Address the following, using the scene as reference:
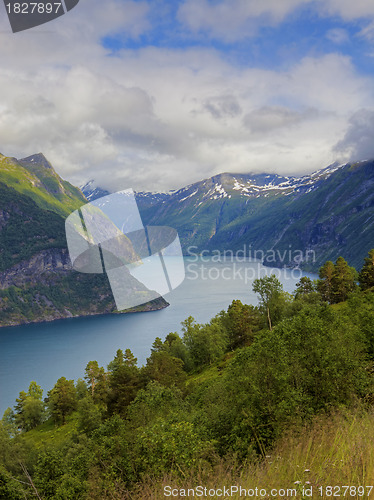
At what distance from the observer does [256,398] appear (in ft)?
43.7

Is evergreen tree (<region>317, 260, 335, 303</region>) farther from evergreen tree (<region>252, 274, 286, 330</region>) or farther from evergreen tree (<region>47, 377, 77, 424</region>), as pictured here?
evergreen tree (<region>47, 377, 77, 424</region>)

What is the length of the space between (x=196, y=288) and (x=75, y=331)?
214 feet

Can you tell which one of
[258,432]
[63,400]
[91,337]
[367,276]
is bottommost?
[63,400]

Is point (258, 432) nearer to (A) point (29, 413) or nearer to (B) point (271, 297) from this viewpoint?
(B) point (271, 297)

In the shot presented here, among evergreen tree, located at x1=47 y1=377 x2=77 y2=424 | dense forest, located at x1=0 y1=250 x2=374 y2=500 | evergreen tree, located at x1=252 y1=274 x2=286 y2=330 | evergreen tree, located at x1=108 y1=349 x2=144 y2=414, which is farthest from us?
evergreen tree, located at x1=252 y1=274 x2=286 y2=330

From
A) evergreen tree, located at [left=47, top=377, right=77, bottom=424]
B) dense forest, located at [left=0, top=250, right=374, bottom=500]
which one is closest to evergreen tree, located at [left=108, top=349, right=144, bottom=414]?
dense forest, located at [left=0, top=250, right=374, bottom=500]

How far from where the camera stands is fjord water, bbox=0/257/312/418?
96.6 metres

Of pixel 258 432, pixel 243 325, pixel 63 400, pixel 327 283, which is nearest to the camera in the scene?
pixel 258 432

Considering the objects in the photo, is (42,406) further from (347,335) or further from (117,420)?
(347,335)

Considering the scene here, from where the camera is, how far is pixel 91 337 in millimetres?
138250

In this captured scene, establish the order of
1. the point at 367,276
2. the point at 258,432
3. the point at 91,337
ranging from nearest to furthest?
1. the point at 258,432
2. the point at 367,276
3. the point at 91,337

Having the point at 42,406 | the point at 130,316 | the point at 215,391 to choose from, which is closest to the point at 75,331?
the point at 130,316

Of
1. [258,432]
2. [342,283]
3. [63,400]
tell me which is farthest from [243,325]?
[258,432]

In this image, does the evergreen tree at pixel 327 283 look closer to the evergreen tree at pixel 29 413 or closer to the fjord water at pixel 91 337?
the fjord water at pixel 91 337
